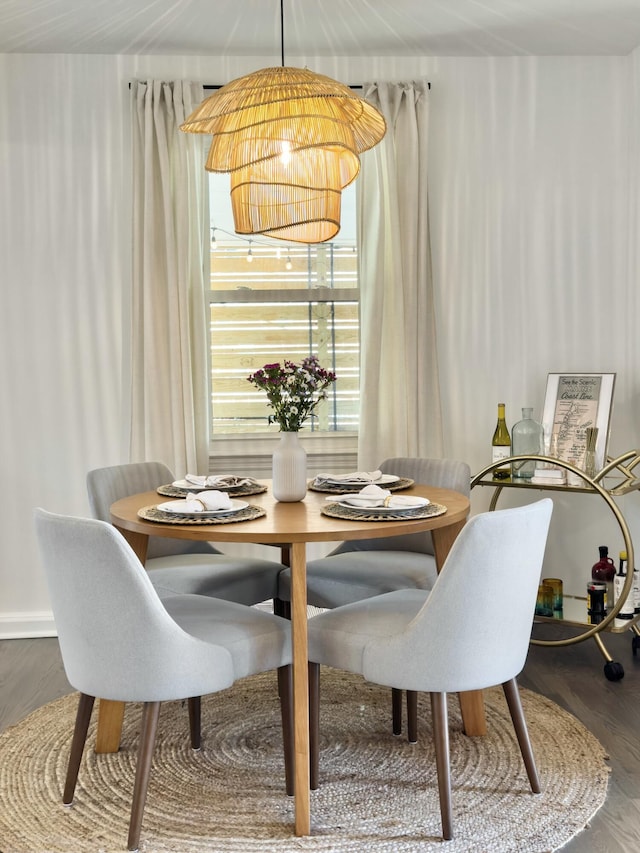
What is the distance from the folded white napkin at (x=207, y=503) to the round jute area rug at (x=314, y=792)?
0.75 meters

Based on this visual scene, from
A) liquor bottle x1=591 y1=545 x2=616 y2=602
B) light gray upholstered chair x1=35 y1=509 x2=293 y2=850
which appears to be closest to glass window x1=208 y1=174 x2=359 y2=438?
liquor bottle x1=591 y1=545 x2=616 y2=602

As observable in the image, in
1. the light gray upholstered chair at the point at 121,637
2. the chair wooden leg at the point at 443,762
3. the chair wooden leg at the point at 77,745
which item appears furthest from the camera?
the chair wooden leg at the point at 77,745

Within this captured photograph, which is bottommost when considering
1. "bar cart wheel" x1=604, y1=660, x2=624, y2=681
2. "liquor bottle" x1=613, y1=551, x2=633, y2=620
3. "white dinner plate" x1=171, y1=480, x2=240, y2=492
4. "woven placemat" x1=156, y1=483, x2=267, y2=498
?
"bar cart wheel" x1=604, y1=660, x2=624, y2=681

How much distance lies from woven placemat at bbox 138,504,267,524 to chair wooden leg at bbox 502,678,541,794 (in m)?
0.80

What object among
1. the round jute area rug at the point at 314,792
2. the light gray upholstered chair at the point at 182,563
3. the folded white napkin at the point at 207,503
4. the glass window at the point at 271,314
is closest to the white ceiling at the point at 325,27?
the glass window at the point at 271,314

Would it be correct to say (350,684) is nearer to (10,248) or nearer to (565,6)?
(10,248)

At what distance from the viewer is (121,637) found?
6.38 ft

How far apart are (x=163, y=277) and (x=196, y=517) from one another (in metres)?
1.81

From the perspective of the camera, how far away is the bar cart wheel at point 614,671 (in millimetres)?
3137

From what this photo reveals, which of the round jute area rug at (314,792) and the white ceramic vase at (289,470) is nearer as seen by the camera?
the round jute area rug at (314,792)

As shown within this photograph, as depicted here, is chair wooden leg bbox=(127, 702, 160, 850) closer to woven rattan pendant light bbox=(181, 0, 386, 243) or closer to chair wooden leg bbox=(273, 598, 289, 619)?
chair wooden leg bbox=(273, 598, 289, 619)

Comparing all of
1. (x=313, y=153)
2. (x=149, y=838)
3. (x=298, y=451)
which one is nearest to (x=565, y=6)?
(x=313, y=153)

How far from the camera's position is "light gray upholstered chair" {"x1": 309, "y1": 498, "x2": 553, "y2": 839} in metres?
1.95

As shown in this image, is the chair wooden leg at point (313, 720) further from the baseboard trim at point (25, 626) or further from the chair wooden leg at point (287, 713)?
the baseboard trim at point (25, 626)
